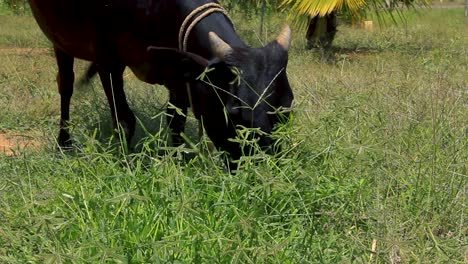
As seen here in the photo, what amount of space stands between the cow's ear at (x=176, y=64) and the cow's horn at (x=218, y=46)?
8 centimetres

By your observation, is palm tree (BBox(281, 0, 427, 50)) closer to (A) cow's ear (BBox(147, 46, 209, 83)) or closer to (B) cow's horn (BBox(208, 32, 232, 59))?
(A) cow's ear (BBox(147, 46, 209, 83))

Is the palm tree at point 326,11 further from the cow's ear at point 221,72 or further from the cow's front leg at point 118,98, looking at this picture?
the cow's ear at point 221,72

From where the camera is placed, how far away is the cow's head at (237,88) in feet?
12.0

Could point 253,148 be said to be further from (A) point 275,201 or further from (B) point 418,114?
(B) point 418,114

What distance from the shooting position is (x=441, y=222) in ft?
10.9

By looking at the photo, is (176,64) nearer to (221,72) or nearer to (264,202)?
(221,72)

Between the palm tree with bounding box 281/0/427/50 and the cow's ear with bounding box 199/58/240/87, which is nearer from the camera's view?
the cow's ear with bounding box 199/58/240/87

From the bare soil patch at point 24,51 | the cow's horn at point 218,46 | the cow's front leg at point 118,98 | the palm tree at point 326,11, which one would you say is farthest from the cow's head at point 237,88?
the bare soil patch at point 24,51

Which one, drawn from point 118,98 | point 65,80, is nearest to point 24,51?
point 65,80

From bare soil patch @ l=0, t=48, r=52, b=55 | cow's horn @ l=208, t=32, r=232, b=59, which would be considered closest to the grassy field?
cow's horn @ l=208, t=32, r=232, b=59

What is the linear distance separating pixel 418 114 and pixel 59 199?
2.41 metres

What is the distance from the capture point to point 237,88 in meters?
3.75

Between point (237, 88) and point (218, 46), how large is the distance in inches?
14.4

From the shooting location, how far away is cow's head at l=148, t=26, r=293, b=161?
367 centimetres
